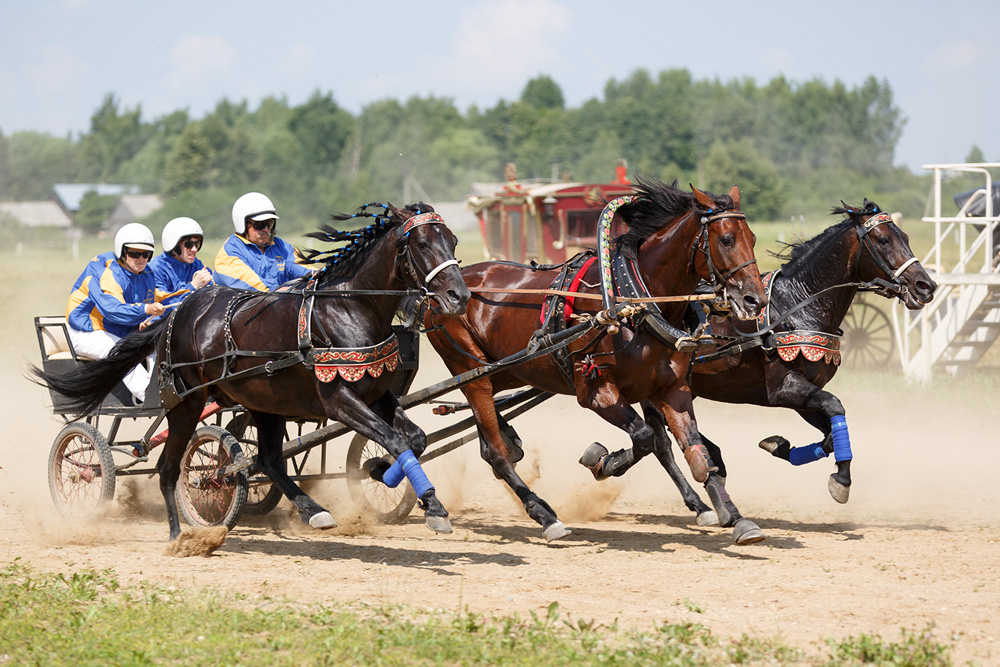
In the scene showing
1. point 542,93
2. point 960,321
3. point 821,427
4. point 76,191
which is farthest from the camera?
point 542,93

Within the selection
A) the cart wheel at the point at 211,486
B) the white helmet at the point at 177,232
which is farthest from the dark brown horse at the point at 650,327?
the white helmet at the point at 177,232

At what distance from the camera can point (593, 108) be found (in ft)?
261

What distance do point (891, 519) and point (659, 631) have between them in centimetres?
408

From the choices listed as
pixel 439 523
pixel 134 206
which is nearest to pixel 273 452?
pixel 439 523

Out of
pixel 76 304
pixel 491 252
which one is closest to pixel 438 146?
pixel 491 252

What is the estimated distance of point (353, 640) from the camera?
473cm

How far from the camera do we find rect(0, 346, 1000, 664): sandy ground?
17.9 feet

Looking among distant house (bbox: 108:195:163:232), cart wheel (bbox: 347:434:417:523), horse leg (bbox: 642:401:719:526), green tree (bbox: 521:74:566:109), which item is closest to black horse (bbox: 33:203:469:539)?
cart wheel (bbox: 347:434:417:523)

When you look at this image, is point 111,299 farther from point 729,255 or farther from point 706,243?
point 729,255

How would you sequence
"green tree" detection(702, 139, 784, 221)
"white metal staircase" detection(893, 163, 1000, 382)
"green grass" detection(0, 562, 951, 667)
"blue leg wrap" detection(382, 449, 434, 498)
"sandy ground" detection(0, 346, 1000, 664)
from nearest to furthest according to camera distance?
"green grass" detection(0, 562, 951, 667)
"sandy ground" detection(0, 346, 1000, 664)
"blue leg wrap" detection(382, 449, 434, 498)
"white metal staircase" detection(893, 163, 1000, 382)
"green tree" detection(702, 139, 784, 221)

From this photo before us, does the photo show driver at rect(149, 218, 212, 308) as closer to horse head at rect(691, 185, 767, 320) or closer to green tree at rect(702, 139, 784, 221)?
horse head at rect(691, 185, 767, 320)

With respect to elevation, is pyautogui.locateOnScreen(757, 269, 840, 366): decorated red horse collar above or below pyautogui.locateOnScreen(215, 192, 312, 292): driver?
below

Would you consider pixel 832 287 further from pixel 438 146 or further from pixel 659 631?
pixel 438 146

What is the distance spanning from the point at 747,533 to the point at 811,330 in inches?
66.9
